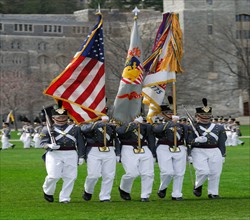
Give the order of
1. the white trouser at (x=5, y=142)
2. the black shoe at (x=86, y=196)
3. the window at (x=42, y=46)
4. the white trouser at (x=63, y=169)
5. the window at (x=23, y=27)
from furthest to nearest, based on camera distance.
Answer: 1. the window at (x=23, y=27)
2. the window at (x=42, y=46)
3. the white trouser at (x=5, y=142)
4. the black shoe at (x=86, y=196)
5. the white trouser at (x=63, y=169)

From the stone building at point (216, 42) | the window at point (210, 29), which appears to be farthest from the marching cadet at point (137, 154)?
the window at point (210, 29)

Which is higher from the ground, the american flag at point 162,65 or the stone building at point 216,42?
the american flag at point 162,65

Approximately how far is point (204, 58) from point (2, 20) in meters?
48.8

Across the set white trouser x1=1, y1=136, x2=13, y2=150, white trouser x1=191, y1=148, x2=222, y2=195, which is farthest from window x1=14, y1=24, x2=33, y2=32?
white trouser x1=191, y1=148, x2=222, y2=195

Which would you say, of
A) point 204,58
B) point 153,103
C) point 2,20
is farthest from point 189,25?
point 153,103

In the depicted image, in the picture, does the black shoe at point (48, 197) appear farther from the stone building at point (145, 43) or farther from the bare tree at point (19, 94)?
the bare tree at point (19, 94)

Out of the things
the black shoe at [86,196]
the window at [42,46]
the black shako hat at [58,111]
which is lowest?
the window at [42,46]

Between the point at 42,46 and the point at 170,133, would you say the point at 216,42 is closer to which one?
the point at 42,46

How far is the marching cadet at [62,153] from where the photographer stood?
2155cm

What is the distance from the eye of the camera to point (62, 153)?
21.6 meters

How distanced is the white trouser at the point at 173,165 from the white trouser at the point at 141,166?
377mm

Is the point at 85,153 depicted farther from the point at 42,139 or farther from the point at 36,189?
the point at 36,189

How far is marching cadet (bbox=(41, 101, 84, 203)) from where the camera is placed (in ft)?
70.7

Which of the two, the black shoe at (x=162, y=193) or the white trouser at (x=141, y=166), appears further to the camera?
the black shoe at (x=162, y=193)
